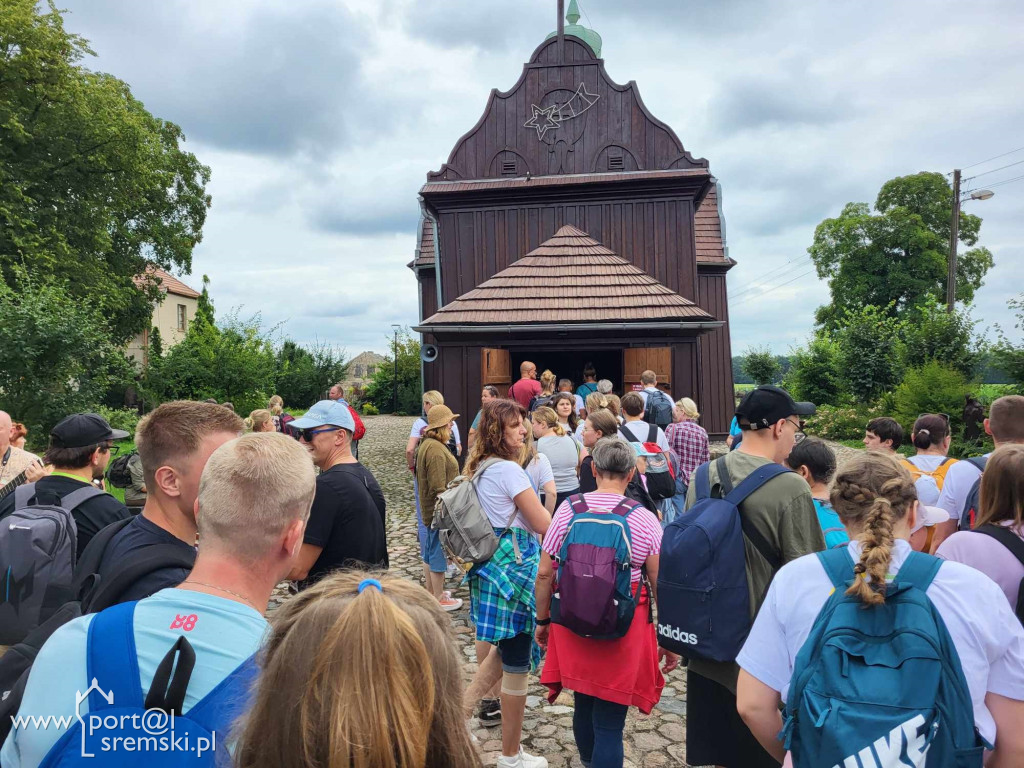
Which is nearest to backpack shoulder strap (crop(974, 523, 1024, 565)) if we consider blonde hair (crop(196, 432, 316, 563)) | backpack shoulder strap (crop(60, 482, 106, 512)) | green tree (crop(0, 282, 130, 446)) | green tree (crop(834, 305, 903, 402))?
blonde hair (crop(196, 432, 316, 563))

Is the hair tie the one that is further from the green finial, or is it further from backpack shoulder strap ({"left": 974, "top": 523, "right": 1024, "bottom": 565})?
the green finial

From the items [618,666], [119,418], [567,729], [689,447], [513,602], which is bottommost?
[567,729]

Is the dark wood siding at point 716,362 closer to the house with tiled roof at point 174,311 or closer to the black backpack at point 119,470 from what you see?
the black backpack at point 119,470

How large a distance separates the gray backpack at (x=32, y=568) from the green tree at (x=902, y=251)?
41675mm

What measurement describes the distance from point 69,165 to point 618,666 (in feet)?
85.3

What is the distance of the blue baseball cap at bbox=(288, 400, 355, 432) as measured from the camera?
10.9 feet

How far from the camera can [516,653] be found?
3467mm

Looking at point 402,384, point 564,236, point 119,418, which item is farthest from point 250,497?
point 402,384

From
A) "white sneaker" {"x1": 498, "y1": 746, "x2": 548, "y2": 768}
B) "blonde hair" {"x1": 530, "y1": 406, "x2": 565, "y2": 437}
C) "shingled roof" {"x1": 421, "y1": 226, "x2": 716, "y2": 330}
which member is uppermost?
"shingled roof" {"x1": 421, "y1": 226, "x2": 716, "y2": 330}

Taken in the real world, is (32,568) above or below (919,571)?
below

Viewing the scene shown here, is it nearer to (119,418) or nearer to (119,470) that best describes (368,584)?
(119,470)

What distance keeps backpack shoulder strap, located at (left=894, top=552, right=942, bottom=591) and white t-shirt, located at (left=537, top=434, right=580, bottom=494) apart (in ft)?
13.8

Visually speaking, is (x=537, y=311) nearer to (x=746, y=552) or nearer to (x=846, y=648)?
(x=746, y=552)

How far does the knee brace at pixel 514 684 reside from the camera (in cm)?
340
